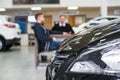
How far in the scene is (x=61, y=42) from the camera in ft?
14.9

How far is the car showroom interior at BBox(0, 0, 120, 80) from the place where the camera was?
8.16 feet

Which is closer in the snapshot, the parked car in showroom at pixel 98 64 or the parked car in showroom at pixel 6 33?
the parked car in showroom at pixel 98 64

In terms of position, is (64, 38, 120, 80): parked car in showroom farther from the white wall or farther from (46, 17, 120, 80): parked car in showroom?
the white wall

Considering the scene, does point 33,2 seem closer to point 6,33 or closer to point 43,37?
point 6,33

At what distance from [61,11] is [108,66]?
16960 millimetres

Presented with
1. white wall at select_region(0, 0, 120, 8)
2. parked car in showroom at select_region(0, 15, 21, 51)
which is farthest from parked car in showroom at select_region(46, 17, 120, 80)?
white wall at select_region(0, 0, 120, 8)

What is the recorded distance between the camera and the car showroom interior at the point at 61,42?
249cm

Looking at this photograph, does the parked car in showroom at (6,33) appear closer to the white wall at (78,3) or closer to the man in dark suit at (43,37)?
the white wall at (78,3)

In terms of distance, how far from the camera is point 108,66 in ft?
7.91

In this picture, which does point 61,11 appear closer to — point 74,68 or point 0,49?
point 0,49

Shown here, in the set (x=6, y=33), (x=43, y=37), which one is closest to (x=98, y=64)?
(x=43, y=37)

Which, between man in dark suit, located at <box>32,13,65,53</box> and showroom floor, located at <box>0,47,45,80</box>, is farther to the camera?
man in dark suit, located at <box>32,13,65,53</box>

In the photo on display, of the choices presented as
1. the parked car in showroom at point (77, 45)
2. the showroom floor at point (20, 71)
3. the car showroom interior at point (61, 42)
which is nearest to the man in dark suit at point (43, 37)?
the car showroom interior at point (61, 42)

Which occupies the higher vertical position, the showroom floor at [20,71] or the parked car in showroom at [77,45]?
the parked car in showroom at [77,45]
